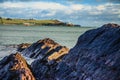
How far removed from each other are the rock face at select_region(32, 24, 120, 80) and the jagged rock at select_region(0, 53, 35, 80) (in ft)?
7.87

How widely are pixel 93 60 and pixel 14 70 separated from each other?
7366 millimetres

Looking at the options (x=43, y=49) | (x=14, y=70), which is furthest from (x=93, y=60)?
(x=43, y=49)

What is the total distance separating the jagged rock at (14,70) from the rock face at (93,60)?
2398 mm

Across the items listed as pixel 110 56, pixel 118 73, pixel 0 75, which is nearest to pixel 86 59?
pixel 110 56

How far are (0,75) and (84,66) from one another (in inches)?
317

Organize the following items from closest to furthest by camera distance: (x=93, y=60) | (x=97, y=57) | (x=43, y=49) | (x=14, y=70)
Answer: (x=97, y=57), (x=93, y=60), (x=14, y=70), (x=43, y=49)

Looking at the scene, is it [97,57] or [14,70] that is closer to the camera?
[97,57]

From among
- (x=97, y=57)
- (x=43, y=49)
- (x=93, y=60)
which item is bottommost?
(x=43, y=49)

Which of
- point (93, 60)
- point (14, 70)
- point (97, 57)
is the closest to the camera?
point (97, 57)

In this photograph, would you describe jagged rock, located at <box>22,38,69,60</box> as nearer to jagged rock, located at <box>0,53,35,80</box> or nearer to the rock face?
the rock face

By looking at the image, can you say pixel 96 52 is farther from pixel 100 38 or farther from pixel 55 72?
pixel 55 72

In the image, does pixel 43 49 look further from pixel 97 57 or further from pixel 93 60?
pixel 97 57

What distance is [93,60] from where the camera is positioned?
25797mm

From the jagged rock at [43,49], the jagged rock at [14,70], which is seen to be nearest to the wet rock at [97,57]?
the jagged rock at [14,70]
